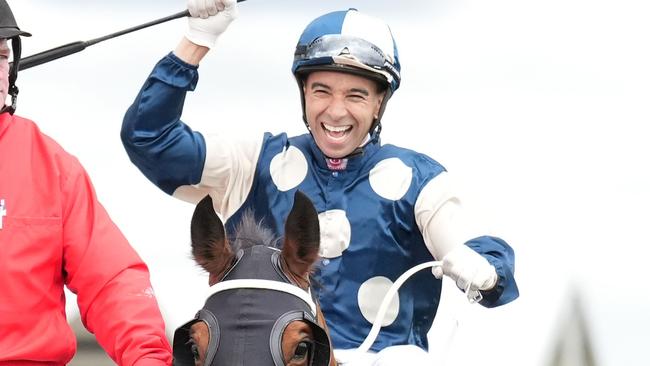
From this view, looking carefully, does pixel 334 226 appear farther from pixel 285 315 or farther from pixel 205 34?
pixel 285 315

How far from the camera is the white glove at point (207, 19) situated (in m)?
5.18

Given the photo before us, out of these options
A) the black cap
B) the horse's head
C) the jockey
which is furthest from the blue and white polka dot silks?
the horse's head

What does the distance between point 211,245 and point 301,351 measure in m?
0.44

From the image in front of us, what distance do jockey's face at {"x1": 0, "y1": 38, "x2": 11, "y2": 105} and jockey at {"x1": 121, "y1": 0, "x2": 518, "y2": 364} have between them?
0.68m

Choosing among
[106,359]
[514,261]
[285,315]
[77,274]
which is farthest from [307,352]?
[106,359]

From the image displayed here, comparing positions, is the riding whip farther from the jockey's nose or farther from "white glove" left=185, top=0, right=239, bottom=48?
the jockey's nose

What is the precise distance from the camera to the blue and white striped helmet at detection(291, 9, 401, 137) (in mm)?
5250

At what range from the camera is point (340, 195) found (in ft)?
17.4

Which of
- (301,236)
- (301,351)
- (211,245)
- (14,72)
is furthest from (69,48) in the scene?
(301,351)

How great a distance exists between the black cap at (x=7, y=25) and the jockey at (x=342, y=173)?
2.31ft

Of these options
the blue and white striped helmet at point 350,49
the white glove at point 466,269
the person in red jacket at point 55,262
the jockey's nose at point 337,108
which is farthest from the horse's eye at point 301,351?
the blue and white striped helmet at point 350,49

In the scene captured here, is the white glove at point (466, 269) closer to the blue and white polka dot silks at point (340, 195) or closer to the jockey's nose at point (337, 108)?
the blue and white polka dot silks at point (340, 195)

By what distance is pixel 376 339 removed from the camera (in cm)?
511

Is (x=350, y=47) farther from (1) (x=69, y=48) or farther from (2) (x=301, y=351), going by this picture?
(2) (x=301, y=351)
